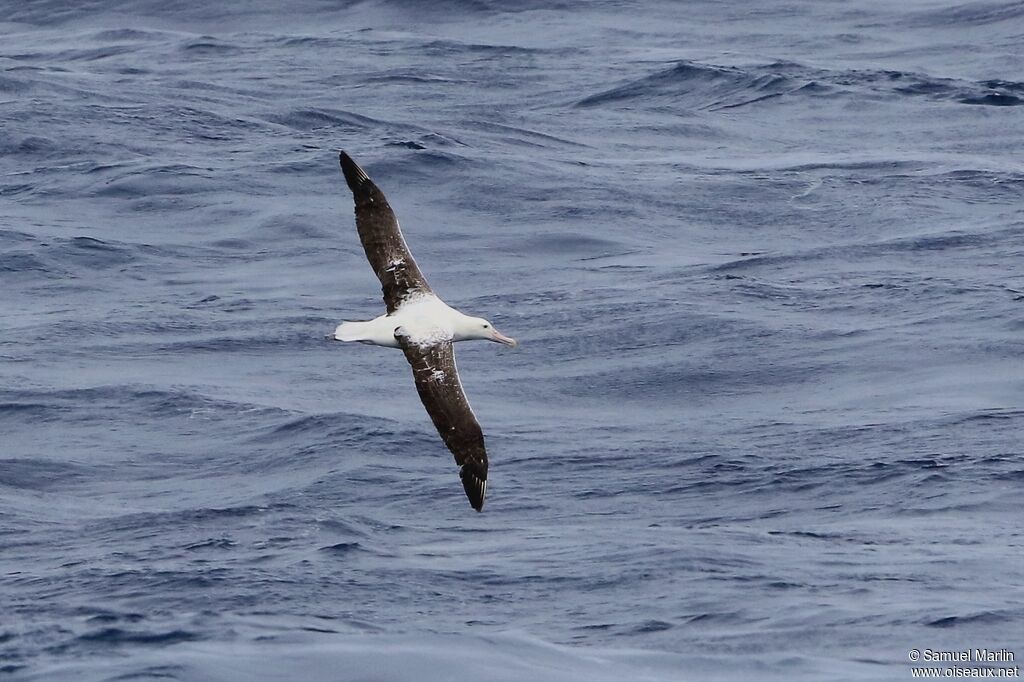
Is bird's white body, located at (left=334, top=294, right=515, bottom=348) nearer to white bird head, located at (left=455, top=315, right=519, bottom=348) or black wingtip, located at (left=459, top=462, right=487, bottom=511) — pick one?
white bird head, located at (left=455, top=315, right=519, bottom=348)

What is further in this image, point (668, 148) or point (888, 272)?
point (668, 148)

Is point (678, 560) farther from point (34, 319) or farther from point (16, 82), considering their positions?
point (16, 82)

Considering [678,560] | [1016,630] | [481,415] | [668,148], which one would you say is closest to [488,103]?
[668,148]

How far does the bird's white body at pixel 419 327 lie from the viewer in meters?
14.6

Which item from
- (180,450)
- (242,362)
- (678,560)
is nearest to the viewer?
(678,560)

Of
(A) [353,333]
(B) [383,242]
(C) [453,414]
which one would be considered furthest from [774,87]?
(C) [453,414]

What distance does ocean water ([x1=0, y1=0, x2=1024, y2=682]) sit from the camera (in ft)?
49.5

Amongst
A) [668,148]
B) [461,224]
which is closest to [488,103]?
[668,148]

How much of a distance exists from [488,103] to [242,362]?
1237 cm

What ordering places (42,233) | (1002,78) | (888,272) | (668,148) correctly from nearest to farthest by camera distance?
(888,272)
(42,233)
(668,148)
(1002,78)

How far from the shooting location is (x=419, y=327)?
14734mm

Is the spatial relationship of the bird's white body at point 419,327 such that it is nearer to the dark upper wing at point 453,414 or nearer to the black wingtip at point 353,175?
the dark upper wing at point 453,414

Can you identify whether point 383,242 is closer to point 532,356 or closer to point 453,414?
point 453,414

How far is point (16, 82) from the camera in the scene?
33594mm
